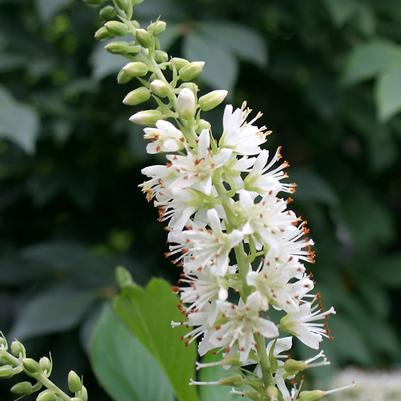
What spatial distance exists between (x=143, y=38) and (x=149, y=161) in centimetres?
143

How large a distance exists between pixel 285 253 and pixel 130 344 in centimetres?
42

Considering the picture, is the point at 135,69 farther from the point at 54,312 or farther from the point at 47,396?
the point at 54,312

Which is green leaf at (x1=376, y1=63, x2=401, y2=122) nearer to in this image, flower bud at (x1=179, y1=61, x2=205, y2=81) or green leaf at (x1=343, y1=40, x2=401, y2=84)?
green leaf at (x1=343, y1=40, x2=401, y2=84)

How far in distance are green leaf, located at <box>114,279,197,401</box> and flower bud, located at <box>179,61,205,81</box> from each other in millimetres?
333

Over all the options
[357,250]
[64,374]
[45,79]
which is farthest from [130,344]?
[357,250]

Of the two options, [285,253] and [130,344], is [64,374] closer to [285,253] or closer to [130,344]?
[130,344]

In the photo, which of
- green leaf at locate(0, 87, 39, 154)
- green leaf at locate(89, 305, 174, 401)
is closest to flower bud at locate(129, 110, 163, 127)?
green leaf at locate(89, 305, 174, 401)

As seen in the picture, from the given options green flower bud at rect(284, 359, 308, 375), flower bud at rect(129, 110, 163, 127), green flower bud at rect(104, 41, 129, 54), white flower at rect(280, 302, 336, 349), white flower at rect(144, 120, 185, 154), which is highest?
green flower bud at rect(104, 41, 129, 54)

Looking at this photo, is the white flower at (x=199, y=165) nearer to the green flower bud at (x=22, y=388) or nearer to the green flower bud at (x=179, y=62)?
the green flower bud at (x=179, y=62)

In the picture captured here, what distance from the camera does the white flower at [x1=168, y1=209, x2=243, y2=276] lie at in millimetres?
807

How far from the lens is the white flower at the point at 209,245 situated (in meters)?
0.81

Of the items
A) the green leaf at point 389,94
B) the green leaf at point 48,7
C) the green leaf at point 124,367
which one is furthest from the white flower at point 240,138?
the green leaf at point 48,7

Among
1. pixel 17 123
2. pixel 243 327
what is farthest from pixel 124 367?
pixel 17 123

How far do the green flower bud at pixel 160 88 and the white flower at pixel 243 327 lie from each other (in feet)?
0.73
